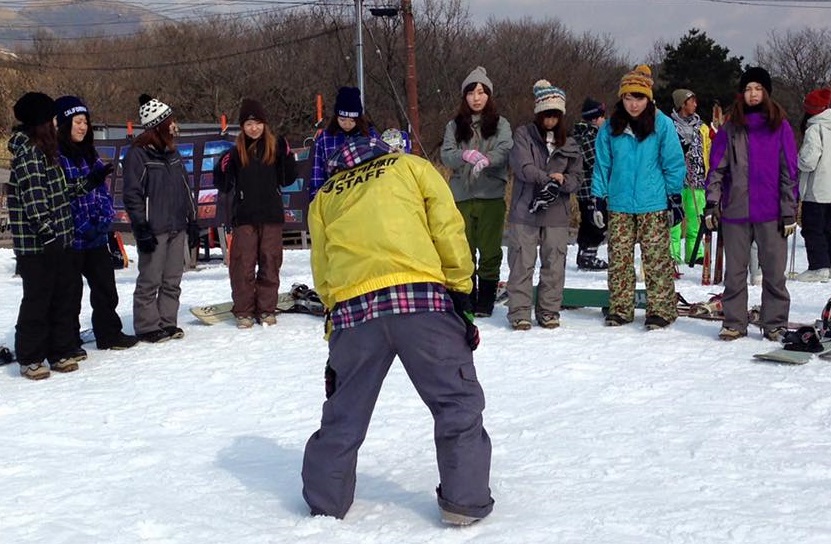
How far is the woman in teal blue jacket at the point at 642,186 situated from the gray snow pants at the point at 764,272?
53 cm

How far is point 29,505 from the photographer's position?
4.22m

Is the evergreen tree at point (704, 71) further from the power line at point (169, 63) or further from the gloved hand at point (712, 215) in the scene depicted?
the gloved hand at point (712, 215)

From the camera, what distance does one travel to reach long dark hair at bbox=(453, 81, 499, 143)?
8.11m

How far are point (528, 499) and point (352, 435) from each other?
84 cm

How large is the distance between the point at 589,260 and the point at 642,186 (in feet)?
13.7

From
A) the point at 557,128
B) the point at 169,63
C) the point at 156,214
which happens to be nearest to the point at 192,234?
the point at 156,214

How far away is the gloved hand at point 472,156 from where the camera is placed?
25.8 ft

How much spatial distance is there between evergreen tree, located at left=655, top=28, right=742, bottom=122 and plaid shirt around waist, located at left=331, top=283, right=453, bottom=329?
4471cm

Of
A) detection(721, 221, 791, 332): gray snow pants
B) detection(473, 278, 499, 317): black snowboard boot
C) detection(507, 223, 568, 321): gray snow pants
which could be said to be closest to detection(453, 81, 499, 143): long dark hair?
detection(507, 223, 568, 321): gray snow pants

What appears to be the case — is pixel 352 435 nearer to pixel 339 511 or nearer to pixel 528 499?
pixel 339 511

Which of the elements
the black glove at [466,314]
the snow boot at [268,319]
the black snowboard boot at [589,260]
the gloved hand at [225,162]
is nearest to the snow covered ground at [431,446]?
the snow boot at [268,319]

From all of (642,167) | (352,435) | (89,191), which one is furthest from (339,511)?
(642,167)

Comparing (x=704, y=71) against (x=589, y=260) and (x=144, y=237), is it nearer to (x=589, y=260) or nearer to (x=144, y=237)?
(x=589, y=260)

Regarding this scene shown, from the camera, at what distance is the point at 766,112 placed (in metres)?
6.96
